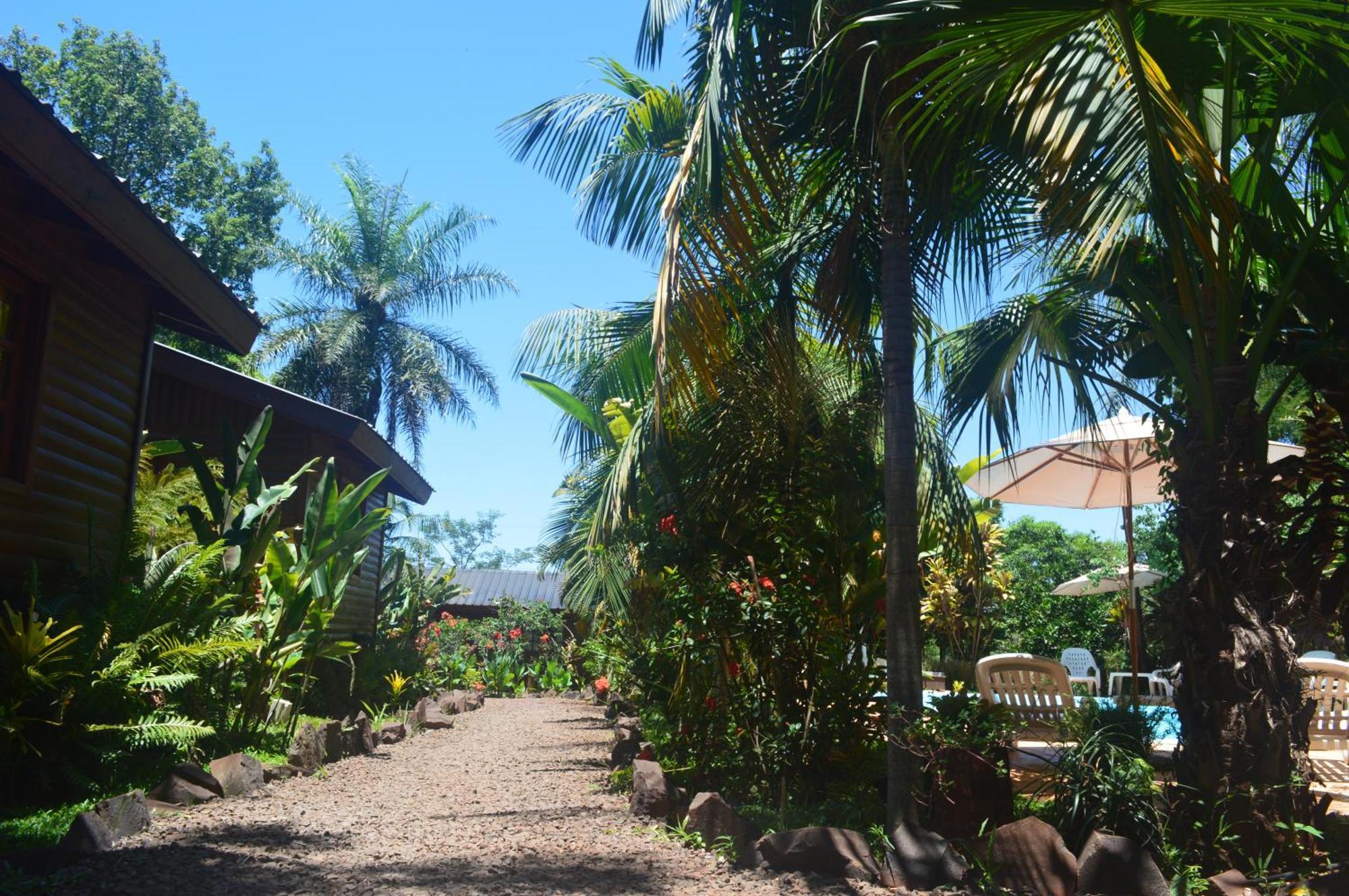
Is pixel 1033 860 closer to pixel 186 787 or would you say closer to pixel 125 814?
pixel 125 814

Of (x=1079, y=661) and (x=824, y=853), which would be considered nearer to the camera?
(x=824, y=853)

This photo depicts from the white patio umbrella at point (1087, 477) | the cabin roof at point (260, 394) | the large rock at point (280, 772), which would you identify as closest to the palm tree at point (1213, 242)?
the white patio umbrella at point (1087, 477)

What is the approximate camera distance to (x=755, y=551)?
20.7ft

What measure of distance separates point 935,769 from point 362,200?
29.3 m

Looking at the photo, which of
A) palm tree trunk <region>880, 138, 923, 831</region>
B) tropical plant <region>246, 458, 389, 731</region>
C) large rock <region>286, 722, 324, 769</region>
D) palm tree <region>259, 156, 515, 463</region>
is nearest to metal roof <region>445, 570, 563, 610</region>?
palm tree <region>259, 156, 515, 463</region>

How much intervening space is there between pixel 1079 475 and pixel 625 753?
5.43m

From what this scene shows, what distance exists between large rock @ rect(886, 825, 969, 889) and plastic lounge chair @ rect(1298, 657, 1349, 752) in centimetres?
284

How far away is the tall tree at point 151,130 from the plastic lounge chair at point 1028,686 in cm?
2819

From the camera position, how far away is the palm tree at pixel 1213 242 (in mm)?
4047

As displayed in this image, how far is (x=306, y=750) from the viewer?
7480mm

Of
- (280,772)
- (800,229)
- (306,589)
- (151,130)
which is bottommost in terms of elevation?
(280,772)

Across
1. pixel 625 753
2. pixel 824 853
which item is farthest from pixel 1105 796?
pixel 625 753

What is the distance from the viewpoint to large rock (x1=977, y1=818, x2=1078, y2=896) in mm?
4336

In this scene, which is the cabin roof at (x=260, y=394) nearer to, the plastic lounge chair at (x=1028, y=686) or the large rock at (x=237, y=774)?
the large rock at (x=237, y=774)
